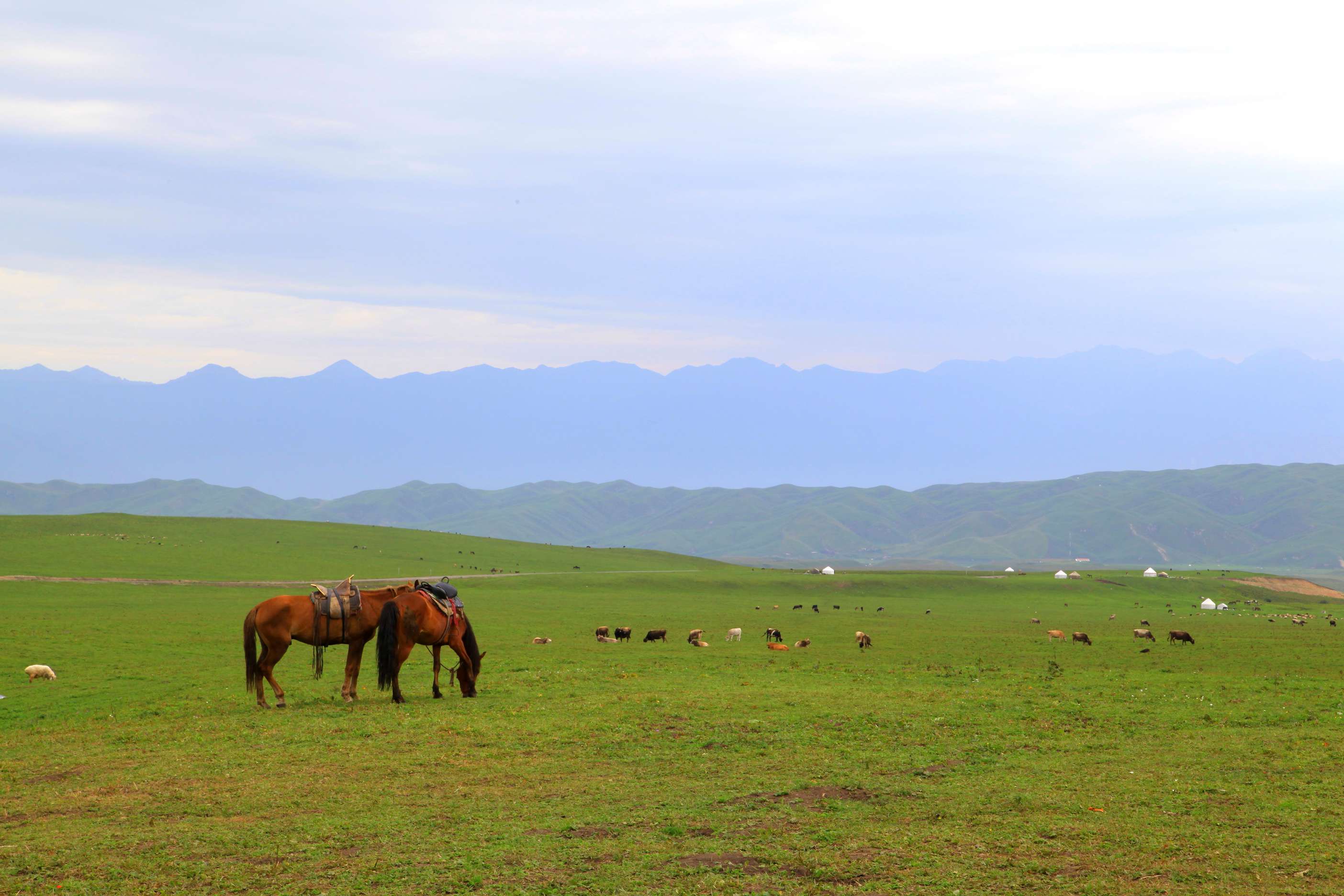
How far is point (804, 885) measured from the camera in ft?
37.2

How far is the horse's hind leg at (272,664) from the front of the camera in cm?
2261

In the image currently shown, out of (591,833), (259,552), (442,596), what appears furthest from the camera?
(259,552)

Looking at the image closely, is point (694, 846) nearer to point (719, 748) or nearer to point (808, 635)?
point (719, 748)

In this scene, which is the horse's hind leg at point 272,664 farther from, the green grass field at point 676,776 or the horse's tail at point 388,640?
the horse's tail at point 388,640

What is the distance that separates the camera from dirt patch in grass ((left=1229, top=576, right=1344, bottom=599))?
10919cm

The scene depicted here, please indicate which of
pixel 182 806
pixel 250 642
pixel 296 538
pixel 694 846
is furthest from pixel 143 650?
pixel 296 538

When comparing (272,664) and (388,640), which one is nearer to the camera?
(272,664)

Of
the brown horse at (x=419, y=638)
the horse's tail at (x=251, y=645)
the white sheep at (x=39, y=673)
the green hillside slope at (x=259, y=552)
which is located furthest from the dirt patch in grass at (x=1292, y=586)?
the white sheep at (x=39, y=673)

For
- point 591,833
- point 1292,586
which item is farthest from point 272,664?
point 1292,586

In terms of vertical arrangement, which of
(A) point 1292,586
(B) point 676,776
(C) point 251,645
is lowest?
(A) point 1292,586

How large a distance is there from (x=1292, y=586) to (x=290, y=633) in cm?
12104

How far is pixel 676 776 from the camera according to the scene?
16703mm

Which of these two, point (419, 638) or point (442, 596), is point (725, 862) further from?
point (442, 596)

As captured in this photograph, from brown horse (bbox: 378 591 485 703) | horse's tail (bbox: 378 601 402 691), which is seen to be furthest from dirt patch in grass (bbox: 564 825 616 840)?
horse's tail (bbox: 378 601 402 691)
